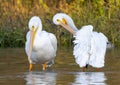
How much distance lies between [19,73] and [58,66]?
2.36 m

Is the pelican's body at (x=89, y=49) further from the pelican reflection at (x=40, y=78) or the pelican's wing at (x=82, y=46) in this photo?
the pelican reflection at (x=40, y=78)

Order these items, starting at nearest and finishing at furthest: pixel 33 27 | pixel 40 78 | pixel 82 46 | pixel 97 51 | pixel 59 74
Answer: pixel 40 78, pixel 59 74, pixel 82 46, pixel 97 51, pixel 33 27

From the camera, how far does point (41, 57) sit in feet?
48.1

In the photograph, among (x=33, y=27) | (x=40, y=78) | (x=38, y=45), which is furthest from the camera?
(x=33, y=27)

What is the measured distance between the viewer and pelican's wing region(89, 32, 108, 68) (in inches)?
510

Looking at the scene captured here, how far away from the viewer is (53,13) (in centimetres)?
2708

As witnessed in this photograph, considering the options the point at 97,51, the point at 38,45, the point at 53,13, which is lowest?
the point at 97,51

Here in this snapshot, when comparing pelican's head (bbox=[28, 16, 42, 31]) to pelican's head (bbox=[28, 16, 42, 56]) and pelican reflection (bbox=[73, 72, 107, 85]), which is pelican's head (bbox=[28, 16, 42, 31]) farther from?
pelican reflection (bbox=[73, 72, 107, 85])

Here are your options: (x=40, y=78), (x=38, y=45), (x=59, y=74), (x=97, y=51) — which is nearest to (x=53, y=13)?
(x=38, y=45)

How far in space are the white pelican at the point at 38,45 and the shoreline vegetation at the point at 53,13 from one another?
770 cm

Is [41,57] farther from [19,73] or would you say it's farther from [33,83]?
[33,83]

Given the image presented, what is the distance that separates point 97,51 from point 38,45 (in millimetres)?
1683

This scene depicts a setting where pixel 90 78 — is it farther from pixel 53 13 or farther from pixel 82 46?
pixel 53 13

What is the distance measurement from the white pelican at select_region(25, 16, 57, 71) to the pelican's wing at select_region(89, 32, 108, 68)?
4.90 feet
